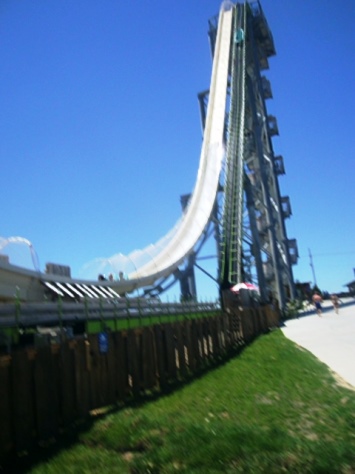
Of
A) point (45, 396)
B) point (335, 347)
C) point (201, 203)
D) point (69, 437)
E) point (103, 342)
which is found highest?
point (201, 203)

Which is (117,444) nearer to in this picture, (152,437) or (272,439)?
(152,437)

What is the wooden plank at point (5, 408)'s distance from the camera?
4.46 m

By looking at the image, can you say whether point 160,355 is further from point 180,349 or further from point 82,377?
point 82,377

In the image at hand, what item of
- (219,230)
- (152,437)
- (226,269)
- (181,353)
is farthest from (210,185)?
(152,437)

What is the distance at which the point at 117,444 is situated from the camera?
461 centimetres

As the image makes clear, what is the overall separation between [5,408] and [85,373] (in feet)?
5.16

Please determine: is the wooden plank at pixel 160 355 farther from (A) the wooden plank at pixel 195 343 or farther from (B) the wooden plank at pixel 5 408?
(B) the wooden plank at pixel 5 408

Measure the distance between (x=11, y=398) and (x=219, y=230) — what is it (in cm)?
2926

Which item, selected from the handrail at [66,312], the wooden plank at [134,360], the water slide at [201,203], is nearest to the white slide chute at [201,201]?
the water slide at [201,203]

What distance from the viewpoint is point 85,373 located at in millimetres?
6039

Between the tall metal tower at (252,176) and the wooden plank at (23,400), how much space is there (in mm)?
22465

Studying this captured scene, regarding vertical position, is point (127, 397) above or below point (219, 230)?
below

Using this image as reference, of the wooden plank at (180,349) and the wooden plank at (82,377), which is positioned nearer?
the wooden plank at (82,377)

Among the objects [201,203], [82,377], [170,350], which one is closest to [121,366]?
Answer: [82,377]
